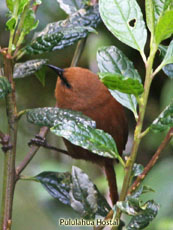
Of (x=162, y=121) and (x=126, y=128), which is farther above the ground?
(x=162, y=121)

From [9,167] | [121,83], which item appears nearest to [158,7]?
[121,83]

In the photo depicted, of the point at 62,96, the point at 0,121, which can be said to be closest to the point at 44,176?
the point at 62,96

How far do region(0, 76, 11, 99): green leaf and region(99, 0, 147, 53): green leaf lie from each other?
235 mm

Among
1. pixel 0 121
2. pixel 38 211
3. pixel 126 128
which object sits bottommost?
pixel 38 211

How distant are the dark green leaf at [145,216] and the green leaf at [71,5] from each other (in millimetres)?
703

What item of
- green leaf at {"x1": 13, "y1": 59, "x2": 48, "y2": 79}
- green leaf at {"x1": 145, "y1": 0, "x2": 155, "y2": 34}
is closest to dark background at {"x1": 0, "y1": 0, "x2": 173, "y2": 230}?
green leaf at {"x1": 13, "y1": 59, "x2": 48, "y2": 79}

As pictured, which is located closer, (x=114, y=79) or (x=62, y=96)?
(x=114, y=79)

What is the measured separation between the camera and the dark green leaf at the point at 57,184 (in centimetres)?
114

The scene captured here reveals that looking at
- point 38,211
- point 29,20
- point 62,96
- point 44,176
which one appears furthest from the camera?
point 38,211

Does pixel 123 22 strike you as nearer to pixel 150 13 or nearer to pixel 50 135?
pixel 150 13

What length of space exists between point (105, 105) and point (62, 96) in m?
0.20

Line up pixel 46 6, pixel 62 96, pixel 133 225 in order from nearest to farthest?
pixel 133 225 < pixel 62 96 < pixel 46 6

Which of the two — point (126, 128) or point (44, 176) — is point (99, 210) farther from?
point (126, 128)

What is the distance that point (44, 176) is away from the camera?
1.21 m
